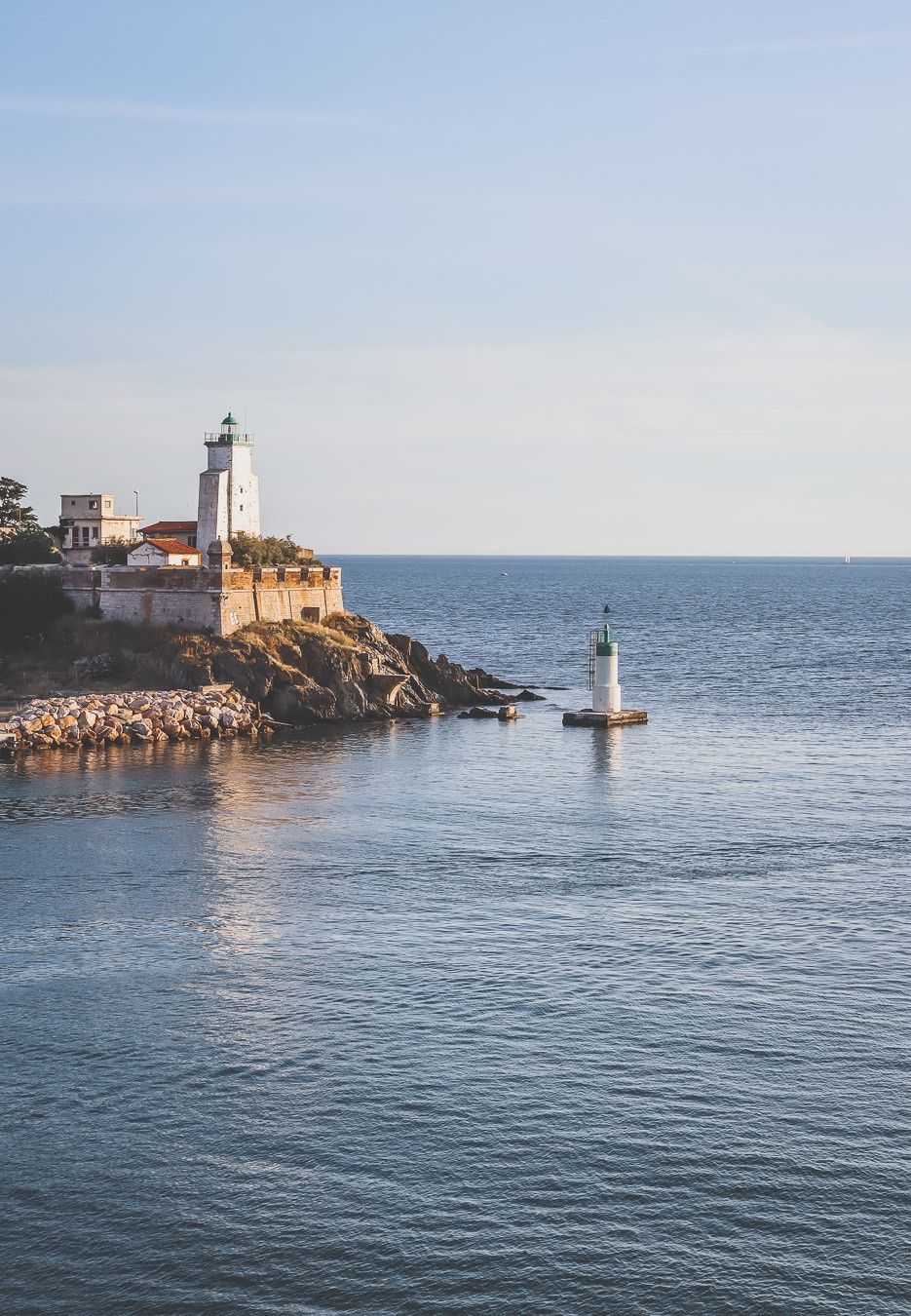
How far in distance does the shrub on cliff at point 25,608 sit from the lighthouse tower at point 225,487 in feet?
31.2

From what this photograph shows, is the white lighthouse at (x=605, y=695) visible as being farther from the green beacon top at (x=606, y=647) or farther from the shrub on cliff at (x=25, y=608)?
the shrub on cliff at (x=25, y=608)

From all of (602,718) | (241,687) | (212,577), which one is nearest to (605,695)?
(602,718)

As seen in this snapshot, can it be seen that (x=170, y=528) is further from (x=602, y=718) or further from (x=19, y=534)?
(x=602, y=718)

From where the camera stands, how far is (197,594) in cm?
8138

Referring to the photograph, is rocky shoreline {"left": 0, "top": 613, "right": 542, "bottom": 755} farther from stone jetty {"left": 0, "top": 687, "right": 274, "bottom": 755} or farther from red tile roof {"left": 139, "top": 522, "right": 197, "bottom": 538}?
red tile roof {"left": 139, "top": 522, "right": 197, "bottom": 538}

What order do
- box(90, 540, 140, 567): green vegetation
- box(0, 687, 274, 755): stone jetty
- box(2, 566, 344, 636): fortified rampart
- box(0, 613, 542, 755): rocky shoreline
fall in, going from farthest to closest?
1. box(90, 540, 140, 567): green vegetation
2. box(2, 566, 344, 636): fortified rampart
3. box(0, 613, 542, 755): rocky shoreline
4. box(0, 687, 274, 755): stone jetty

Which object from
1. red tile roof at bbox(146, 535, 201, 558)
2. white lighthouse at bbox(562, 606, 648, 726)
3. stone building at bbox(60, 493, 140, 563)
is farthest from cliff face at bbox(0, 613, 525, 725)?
stone building at bbox(60, 493, 140, 563)

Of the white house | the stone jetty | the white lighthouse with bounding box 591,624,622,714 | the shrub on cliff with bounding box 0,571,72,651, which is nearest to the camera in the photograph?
A: the stone jetty

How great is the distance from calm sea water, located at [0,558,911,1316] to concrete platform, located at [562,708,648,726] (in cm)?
1884

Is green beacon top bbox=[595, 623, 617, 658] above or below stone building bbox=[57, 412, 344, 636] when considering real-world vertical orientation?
below

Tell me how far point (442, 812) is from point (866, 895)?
674 inches

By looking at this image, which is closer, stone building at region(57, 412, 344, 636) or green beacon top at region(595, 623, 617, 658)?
green beacon top at region(595, 623, 617, 658)

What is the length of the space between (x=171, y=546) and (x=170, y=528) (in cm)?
768

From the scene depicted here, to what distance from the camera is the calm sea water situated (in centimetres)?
2175
